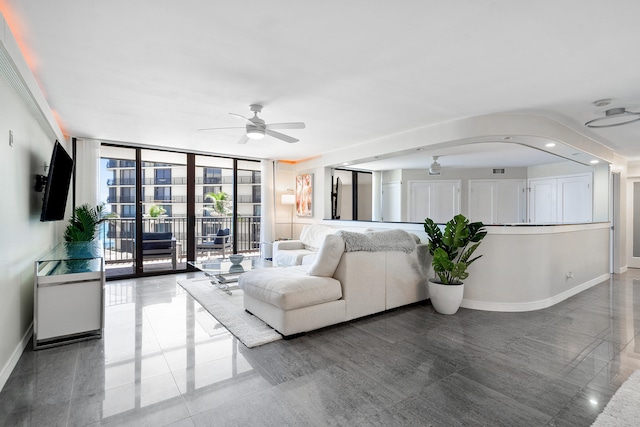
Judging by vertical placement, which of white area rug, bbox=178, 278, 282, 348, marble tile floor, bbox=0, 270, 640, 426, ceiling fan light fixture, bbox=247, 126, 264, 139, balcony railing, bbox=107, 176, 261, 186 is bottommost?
marble tile floor, bbox=0, 270, 640, 426

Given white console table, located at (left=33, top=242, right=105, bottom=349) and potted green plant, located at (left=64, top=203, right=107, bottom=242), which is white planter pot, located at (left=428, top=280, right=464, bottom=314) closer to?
white console table, located at (left=33, top=242, right=105, bottom=349)

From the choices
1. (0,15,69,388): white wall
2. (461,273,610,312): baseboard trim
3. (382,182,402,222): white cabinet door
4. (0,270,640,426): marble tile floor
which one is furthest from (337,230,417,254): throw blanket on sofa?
(382,182,402,222): white cabinet door

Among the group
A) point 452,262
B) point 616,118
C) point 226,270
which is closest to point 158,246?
point 226,270

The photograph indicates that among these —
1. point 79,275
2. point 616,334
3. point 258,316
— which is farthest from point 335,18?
point 616,334

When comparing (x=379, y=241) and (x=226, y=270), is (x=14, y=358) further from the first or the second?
(x=379, y=241)

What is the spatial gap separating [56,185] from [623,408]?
4.97 metres

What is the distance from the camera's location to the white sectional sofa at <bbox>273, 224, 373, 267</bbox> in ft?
18.4

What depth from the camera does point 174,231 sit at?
6.73 m

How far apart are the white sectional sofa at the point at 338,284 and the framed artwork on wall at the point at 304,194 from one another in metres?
3.30

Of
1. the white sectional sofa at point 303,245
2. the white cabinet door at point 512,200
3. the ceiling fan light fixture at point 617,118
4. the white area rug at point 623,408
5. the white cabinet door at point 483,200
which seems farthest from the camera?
the white cabinet door at point 483,200

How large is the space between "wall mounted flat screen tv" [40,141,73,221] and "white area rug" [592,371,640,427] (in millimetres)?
4554

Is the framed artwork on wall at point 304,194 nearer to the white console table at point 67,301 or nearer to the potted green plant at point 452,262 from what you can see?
the potted green plant at point 452,262

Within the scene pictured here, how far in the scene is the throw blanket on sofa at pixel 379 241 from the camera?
11.1 ft

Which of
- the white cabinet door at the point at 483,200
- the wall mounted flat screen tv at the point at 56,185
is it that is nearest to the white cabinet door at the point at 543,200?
the white cabinet door at the point at 483,200
